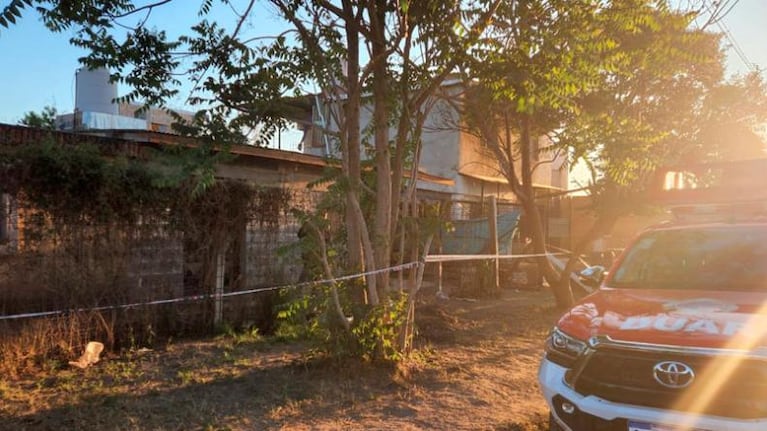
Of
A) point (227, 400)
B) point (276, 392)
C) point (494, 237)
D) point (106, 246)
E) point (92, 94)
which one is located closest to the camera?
point (227, 400)

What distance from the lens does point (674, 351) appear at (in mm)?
3035

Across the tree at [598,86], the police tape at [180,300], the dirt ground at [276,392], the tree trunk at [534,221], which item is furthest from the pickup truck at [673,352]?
the tree trunk at [534,221]

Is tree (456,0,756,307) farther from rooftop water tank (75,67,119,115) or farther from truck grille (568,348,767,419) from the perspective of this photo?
rooftop water tank (75,67,119,115)

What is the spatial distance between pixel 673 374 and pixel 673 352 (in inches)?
4.9

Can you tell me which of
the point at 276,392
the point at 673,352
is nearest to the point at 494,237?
the point at 276,392

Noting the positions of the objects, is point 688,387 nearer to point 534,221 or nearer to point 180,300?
point 180,300

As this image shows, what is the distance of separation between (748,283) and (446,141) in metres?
13.6

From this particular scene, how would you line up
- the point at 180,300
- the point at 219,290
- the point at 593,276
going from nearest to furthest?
the point at 593,276
the point at 180,300
the point at 219,290

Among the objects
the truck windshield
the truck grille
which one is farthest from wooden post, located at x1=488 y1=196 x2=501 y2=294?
the truck grille

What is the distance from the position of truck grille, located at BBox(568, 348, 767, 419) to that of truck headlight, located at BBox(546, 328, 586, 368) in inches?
7.2

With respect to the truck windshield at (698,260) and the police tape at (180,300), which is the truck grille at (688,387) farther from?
the police tape at (180,300)

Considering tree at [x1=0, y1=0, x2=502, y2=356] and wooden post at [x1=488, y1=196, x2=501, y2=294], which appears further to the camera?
wooden post at [x1=488, y1=196, x2=501, y2=294]

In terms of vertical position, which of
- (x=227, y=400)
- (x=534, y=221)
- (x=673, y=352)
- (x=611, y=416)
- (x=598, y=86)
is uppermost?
(x=598, y=86)

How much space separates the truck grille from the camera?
9.27ft
